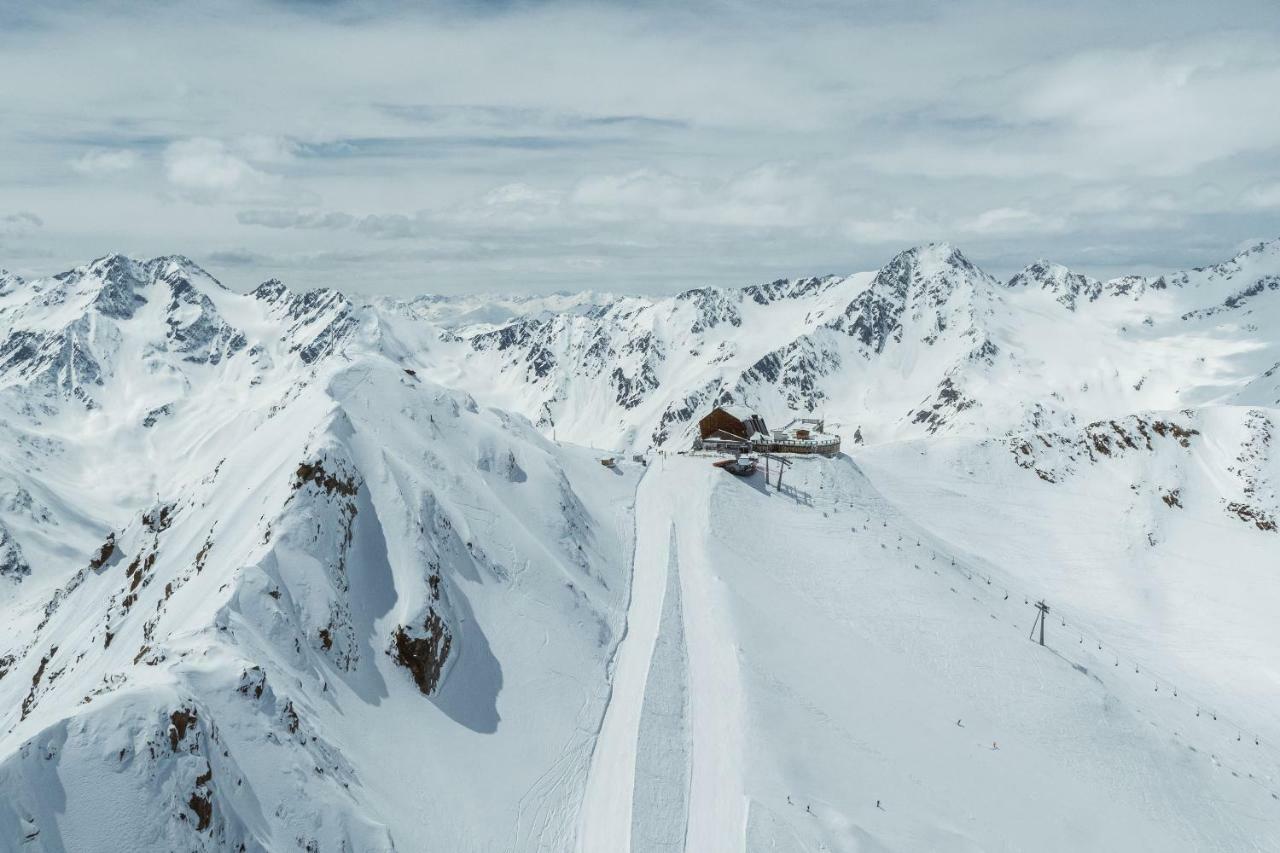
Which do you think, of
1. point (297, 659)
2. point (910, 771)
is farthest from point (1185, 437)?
point (297, 659)

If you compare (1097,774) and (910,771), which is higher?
(910,771)

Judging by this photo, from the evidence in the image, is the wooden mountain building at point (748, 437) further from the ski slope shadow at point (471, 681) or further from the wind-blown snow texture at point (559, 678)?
the ski slope shadow at point (471, 681)

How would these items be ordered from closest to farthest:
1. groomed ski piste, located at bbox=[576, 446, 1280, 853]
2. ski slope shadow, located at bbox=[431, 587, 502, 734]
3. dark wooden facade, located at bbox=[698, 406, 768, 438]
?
groomed ski piste, located at bbox=[576, 446, 1280, 853] < ski slope shadow, located at bbox=[431, 587, 502, 734] < dark wooden facade, located at bbox=[698, 406, 768, 438]

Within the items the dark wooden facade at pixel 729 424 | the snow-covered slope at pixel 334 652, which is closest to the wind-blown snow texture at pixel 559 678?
the snow-covered slope at pixel 334 652

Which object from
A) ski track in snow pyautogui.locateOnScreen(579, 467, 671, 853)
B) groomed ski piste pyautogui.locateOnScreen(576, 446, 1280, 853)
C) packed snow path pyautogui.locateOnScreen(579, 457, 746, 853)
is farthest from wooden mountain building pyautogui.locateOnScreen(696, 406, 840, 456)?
packed snow path pyautogui.locateOnScreen(579, 457, 746, 853)

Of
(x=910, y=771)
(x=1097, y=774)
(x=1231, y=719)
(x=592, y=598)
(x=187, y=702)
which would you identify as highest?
(x=187, y=702)

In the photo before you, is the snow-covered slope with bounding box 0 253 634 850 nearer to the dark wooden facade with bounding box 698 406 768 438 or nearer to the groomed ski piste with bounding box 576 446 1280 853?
the groomed ski piste with bounding box 576 446 1280 853

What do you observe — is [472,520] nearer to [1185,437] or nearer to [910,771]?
[910,771]
